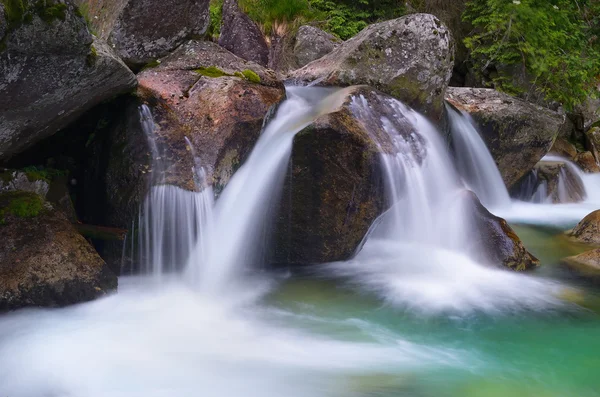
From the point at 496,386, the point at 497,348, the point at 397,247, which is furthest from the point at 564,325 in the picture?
the point at 397,247

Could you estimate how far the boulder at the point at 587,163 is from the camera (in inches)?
478

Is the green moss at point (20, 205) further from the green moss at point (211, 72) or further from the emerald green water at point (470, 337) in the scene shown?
the green moss at point (211, 72)

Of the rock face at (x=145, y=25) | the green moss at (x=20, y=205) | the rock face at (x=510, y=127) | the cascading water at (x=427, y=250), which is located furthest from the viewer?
the rock face at (x=510, y=127)

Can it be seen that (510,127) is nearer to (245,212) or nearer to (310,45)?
(310,45)

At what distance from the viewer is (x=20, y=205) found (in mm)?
4387

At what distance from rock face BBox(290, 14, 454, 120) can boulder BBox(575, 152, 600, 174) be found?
661 centimetres

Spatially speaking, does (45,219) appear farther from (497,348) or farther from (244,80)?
(497,348)

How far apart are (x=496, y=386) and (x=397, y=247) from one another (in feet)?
9.30

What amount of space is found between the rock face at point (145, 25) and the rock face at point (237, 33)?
5.43 m

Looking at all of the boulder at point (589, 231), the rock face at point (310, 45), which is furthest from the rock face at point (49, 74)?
the rock face at point (310, 45)

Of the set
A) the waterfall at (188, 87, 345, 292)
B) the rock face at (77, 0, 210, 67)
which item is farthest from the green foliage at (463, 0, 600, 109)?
the waterfall at (188, 87, 345, 292)

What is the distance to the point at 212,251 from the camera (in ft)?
17.1

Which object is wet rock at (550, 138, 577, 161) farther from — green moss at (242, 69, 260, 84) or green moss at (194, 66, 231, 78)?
green moss at (194, 66, 231, 78)

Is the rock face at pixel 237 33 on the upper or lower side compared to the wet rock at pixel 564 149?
upper
